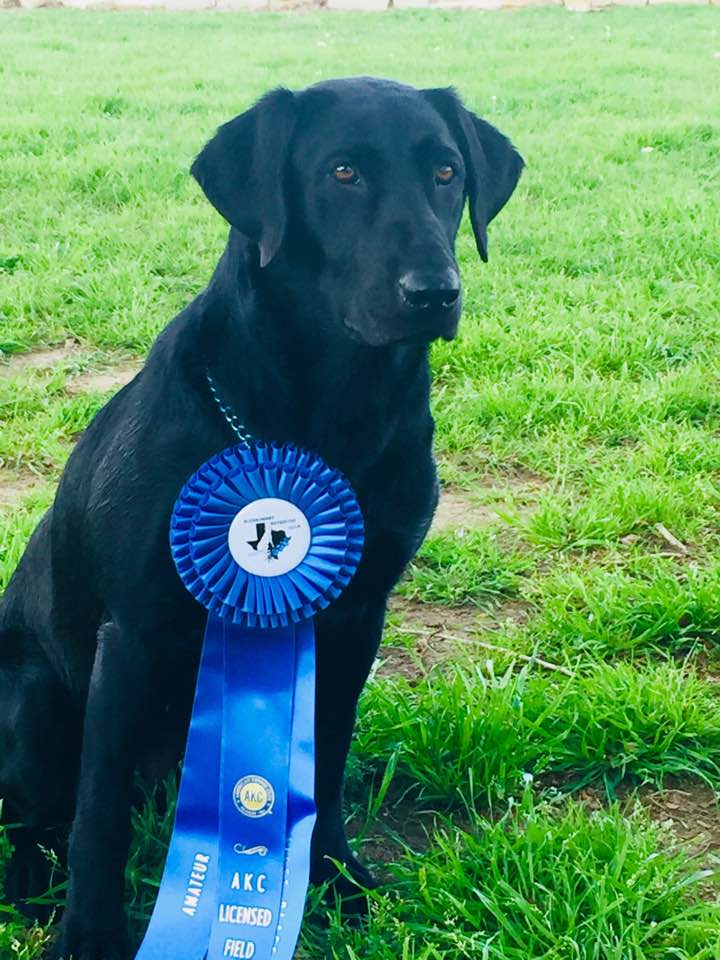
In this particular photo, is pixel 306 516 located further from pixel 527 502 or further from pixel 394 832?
pixel 527 502

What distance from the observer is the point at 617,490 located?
3391 mm

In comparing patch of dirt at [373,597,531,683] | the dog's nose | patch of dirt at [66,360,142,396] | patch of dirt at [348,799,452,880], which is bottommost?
patch of dirt at [348,799,452,880]

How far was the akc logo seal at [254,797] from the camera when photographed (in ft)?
6.39

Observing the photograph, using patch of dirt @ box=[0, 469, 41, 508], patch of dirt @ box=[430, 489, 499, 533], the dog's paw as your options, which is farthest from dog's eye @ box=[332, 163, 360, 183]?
patch of dirt @ box=[0, 469, 41, 508]

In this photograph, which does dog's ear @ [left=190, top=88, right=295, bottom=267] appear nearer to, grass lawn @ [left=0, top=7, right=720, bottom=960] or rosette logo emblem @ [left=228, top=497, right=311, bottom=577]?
rosette logo emblem @ [left=228, top=497, right=311, bottom=577]

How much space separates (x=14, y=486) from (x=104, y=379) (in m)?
0.81

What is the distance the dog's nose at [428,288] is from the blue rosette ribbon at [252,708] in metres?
0.31

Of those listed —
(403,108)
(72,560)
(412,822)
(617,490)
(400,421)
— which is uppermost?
(403,108)

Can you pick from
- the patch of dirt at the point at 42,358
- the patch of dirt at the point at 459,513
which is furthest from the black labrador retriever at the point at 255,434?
the patch of dirt at the point at 42,358

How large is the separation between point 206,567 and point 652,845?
902 millimetres

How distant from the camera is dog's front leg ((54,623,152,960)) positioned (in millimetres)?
1890

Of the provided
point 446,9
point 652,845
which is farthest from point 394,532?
point 446,9

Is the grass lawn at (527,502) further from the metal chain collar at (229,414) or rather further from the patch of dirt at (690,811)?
the metal chain collar at (229,414)

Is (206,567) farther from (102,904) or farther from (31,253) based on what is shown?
(31,253)
